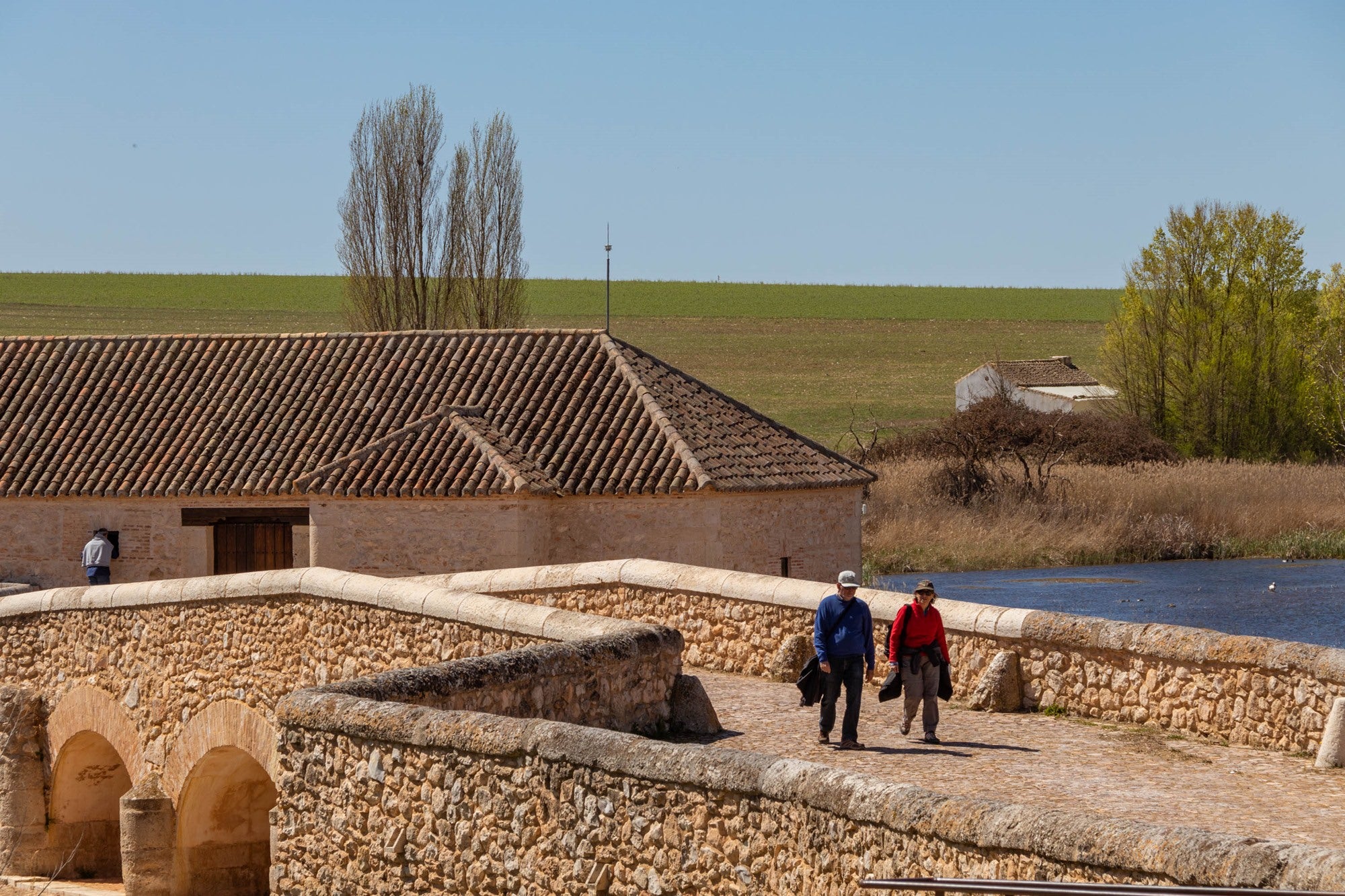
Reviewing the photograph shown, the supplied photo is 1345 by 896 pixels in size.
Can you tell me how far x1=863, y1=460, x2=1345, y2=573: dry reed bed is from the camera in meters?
34.2

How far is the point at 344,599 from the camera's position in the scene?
14.0 metres

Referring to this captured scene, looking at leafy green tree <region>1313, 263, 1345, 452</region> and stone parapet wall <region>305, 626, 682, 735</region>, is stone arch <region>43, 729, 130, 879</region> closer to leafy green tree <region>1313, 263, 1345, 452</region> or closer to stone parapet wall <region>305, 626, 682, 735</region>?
stone parapet wall <region>305, 626, 682, 735</region>

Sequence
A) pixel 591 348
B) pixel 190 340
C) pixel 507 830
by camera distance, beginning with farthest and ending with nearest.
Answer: pixel 190 340
pixel 591 348
pixel 507 830

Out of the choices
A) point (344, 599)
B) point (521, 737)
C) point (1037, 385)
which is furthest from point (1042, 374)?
point (521, 737)

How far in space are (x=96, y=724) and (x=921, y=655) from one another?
935cm

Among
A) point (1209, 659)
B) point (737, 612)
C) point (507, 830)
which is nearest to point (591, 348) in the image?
point (737, 612)

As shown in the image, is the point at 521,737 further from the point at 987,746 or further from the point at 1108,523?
the point at 1108,523

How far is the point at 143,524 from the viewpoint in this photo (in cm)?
2183

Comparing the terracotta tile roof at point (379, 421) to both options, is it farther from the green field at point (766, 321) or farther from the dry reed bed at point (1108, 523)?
the green field at point (766, 321)

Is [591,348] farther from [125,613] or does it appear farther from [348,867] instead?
[348,867]

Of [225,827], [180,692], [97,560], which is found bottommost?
[225,827]

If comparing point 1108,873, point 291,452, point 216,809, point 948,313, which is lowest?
point 216,809

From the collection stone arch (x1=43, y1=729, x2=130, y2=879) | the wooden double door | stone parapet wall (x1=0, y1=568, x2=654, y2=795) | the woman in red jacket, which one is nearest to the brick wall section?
the wooden double door

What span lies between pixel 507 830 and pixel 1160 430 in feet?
145
